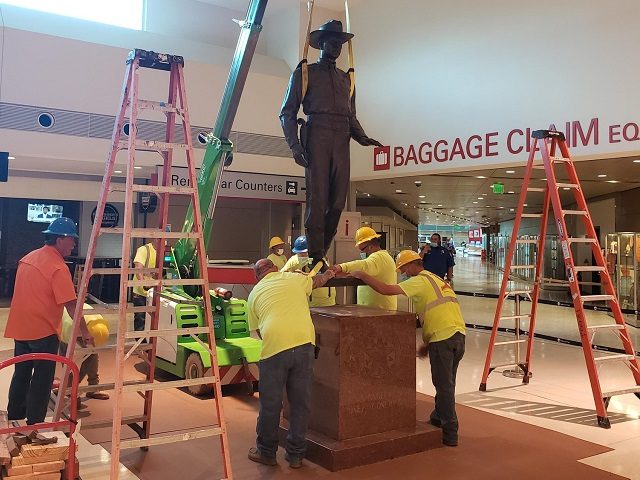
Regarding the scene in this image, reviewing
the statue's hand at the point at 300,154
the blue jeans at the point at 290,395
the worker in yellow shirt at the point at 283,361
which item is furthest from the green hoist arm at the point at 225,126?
the blue jeans at the point at 290,395

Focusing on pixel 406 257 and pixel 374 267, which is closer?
pixel 406 257

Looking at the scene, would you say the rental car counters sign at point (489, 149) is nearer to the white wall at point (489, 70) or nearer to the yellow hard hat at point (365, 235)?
the white wall at point (489, 70)

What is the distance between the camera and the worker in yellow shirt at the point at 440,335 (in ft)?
15.0

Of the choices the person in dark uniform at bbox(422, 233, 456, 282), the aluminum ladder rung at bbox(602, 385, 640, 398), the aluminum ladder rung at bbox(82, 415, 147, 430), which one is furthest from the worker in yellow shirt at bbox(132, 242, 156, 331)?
the person in dark uniform at bbox(422, 233, 456, 282)

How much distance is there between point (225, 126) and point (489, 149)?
16.3 ft

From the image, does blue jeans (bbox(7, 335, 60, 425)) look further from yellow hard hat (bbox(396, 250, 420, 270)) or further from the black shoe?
yellow hard hat (bbox(396, 250, 420, 270))

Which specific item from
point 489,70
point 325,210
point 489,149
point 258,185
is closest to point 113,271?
point 325,210

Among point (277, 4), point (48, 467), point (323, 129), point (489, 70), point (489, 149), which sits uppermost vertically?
point (277, 4)

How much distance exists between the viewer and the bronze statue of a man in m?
4.89

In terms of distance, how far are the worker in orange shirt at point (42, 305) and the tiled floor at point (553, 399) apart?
1.95 ft

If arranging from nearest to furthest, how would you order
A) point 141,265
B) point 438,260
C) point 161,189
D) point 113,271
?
point 161,189 → point 113,271 → point 141,265 → point 438,260

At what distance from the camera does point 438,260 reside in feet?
34.0

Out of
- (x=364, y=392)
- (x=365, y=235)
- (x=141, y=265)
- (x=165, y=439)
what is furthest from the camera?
(x=141, y=265)

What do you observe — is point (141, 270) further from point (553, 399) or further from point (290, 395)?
point (553, 399)
